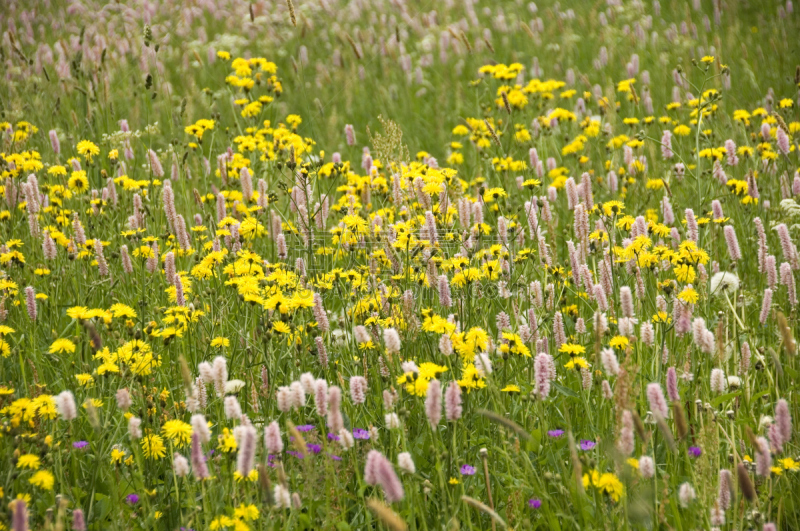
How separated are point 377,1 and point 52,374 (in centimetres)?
1012

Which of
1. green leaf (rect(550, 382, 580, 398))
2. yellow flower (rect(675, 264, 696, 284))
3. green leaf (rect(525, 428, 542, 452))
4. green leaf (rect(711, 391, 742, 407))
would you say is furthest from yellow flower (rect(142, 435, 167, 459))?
yellow flower (rect(675, 264, 696, 284))

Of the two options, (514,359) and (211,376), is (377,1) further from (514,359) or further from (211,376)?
(211,376)

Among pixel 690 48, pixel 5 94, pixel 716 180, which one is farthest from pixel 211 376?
pixel 690 48

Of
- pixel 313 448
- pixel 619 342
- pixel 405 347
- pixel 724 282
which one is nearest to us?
pixel 313 448

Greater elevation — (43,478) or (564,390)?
(43,478)

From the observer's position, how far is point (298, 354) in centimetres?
296

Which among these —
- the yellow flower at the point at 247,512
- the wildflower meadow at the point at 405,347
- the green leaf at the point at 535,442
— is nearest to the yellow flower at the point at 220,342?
the wildflower meadow at the point at 405,347

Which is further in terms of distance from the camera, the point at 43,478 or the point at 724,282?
the point at 724,282

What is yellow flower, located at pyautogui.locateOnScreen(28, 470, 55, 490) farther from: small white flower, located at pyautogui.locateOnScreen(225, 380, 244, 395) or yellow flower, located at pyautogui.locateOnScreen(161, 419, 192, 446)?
small white flower, located at pyautogui.locateOnScreen(225, 380, 244, 395)

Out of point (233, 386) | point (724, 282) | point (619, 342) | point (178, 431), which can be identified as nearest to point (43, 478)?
point (178, 431)

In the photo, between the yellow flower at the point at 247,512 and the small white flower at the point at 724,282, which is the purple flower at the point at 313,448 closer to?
the yellow flower at the point at 247,512

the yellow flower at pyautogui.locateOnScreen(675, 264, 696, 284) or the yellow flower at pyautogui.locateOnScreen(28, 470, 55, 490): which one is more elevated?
the yellow flower at pyautogui.locateOnScreen(28, 470, 55, 490)

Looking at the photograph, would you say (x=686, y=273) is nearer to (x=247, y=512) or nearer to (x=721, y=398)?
(x=721, y=398)

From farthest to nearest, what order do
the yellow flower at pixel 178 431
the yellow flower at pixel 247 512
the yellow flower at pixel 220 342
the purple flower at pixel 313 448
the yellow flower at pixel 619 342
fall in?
1. the yellow flower at pixel 220 342
2. the yellow flower at pixel 619 342
3. the purple flower at pixel 313 448
4. the yellow flower at pixel 178 431
5. the yellow flower at pixel 247 512
